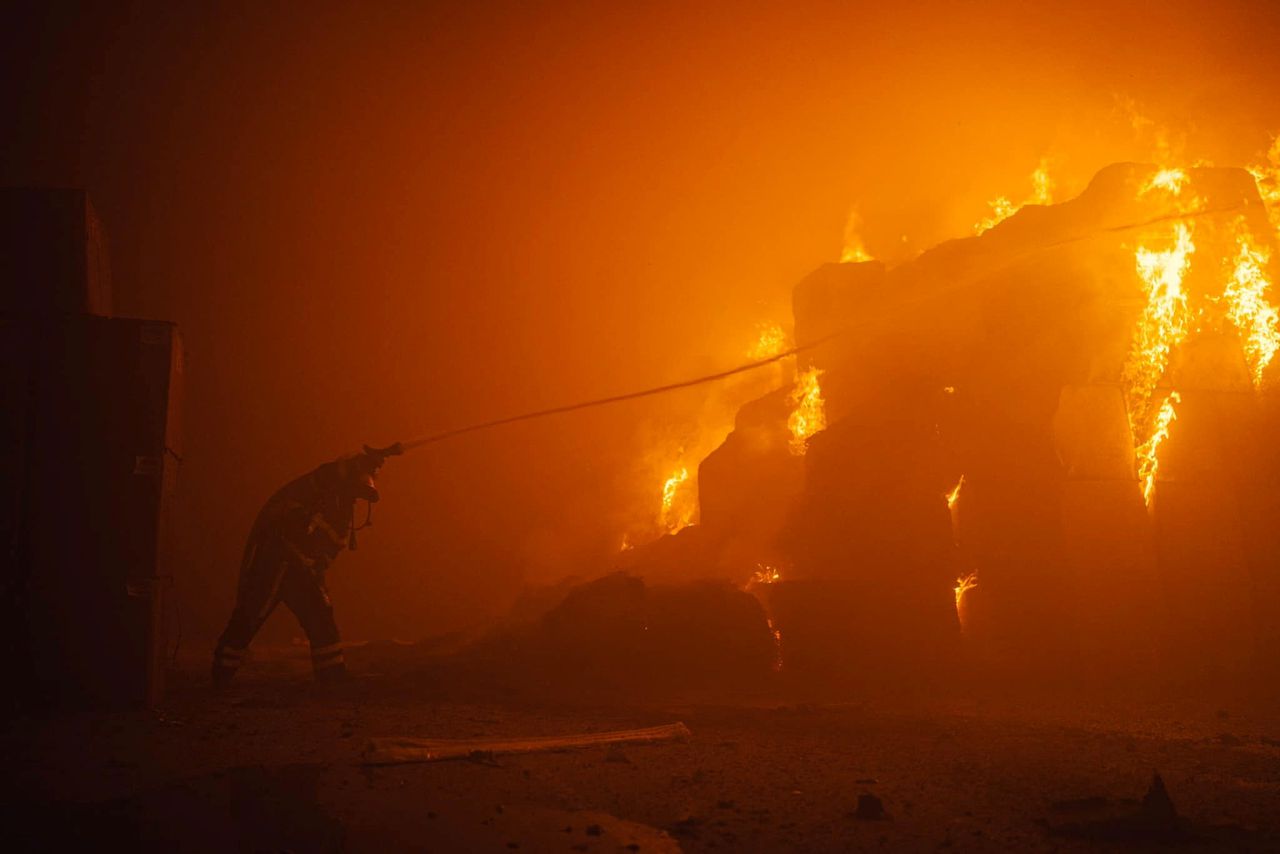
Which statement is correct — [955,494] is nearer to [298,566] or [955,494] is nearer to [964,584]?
[964,584]

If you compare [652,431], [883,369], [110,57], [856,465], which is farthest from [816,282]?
[110,57]

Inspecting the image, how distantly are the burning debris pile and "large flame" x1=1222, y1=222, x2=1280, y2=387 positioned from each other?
31 millimetres

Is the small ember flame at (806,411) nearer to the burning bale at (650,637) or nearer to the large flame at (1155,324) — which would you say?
the large flame at (1155,324)

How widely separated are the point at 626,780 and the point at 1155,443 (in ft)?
34.7

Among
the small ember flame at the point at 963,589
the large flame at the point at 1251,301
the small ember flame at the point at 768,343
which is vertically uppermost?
the small ember flame at the point at 768,343

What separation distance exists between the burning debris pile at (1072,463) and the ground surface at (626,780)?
2923mm

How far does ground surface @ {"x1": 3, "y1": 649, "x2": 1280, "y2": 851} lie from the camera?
4.12 m

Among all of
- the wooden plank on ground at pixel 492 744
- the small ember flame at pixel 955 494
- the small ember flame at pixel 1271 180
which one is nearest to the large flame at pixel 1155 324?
the small ember flame at pixel 1271 180

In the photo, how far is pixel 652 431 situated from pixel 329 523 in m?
17.3

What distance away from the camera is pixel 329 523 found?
9648 millimetres

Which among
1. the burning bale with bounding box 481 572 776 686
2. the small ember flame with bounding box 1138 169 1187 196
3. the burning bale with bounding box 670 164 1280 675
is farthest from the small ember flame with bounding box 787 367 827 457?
the small ember flame with bounding box 1138 169 1187 196

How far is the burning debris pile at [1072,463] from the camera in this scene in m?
11.1

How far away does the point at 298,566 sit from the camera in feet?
30.1

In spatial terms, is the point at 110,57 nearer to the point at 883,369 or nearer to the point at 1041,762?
the point at 883,369
